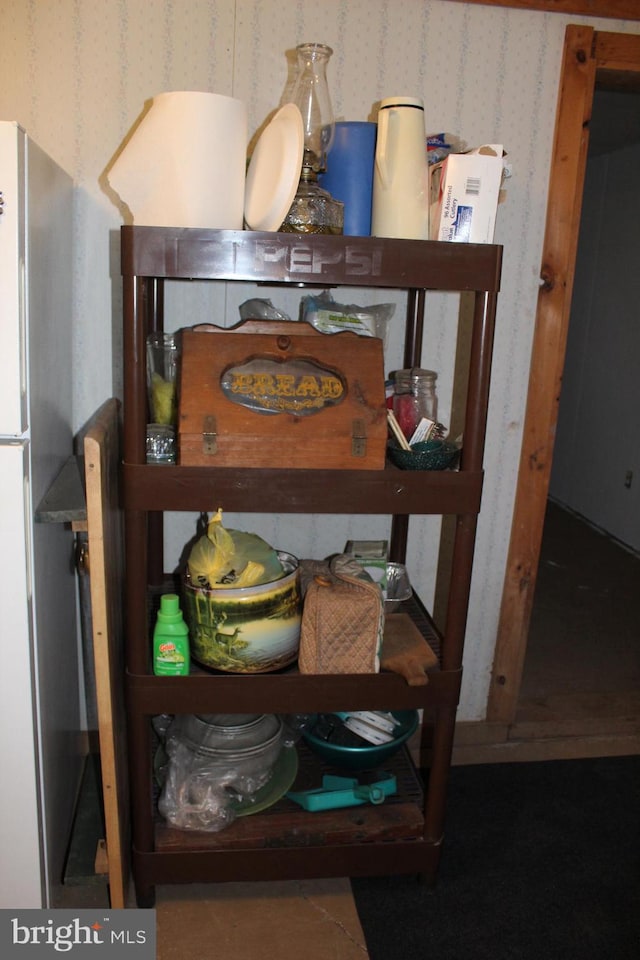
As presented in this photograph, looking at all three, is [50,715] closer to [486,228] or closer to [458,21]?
[486,228]

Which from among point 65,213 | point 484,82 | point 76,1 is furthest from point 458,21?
point 65,213

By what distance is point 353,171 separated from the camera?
→ 143cm

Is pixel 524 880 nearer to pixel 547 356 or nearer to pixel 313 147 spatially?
A: pixel 547 356

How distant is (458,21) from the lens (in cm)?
172

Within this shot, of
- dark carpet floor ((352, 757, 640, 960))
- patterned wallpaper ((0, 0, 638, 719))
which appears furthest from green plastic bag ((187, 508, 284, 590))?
dark carpet floor ((352, 757, 640, 960))

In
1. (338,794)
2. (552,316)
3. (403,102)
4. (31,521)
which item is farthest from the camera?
(552,316)

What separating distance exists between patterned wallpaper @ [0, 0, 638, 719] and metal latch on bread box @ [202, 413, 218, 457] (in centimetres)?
53

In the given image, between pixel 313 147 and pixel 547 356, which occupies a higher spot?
pixel 313 147

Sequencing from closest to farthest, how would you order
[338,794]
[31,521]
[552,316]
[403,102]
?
[31,521] → [403,102] → [338,794] → [552,316]

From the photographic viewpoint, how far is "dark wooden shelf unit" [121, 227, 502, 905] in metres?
1.29

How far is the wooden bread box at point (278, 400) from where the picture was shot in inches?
53.2

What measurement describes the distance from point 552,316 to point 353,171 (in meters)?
0.70

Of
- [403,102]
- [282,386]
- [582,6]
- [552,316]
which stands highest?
[582,6]

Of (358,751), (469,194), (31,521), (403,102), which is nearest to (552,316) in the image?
(469,194)
